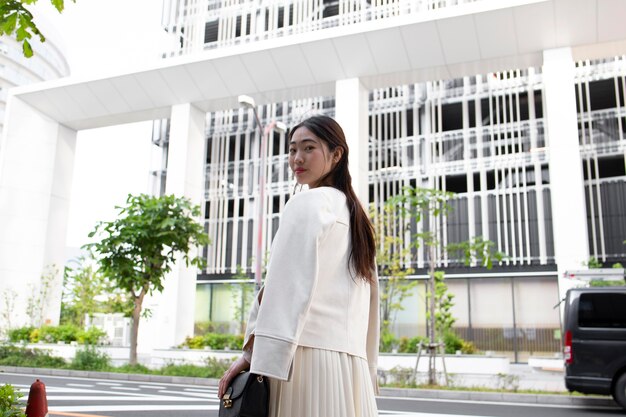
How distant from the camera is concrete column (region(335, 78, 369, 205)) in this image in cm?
1933

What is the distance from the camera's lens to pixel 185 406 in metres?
8.77

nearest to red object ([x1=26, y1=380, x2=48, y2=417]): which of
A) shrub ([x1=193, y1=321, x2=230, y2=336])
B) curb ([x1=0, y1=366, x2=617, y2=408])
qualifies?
curb ([x1=0, y1=366, x2=617, y2=408])

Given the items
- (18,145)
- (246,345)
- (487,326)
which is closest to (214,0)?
(18,145)

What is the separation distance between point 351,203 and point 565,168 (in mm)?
16533

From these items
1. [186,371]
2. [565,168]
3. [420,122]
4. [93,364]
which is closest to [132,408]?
[186,371]

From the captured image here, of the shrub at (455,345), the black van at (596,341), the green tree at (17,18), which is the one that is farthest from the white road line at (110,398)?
the shrub at (455,345)

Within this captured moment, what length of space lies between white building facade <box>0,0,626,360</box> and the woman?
15707 millimetres

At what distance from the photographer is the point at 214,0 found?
97.0 feet

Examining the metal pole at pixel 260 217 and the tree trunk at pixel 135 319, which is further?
the metal pole at pixel 260 217

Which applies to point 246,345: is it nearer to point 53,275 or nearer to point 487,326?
point 487,326

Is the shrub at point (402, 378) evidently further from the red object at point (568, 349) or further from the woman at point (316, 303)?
the woman at point (316, 303)

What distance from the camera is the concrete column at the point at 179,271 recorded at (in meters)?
21.5

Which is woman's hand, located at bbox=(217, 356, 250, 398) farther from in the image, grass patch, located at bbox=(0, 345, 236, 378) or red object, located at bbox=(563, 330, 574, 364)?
grass patch, located at bbox=(0, 345, 236, 378)

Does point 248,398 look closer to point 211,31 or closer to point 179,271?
point 179,271
